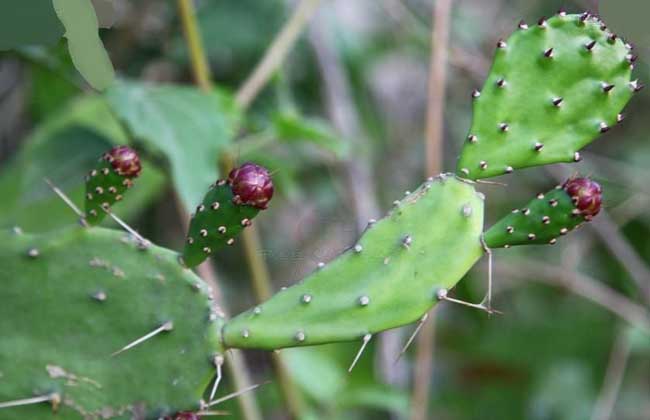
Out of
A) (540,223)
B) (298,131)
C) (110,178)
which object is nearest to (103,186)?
(110,178)

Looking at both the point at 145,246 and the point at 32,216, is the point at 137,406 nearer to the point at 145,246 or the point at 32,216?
the point at 145,246

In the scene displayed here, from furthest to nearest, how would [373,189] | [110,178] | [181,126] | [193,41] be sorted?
[373,189] < [193,41] < [181,126] < [110,178]

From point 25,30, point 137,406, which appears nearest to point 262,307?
point 137,406

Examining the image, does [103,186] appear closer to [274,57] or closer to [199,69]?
[199,69]

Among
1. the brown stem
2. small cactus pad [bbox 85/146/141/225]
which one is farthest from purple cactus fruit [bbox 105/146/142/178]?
the brown stem

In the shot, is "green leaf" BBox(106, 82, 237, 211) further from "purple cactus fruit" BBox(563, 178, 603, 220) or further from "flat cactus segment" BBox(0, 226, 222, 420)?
"purple cactus fruit" BBox(563, 178, 603, 220)

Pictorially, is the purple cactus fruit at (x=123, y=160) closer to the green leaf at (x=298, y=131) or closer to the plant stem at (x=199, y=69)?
the plant stem at (x=199, y=69)
